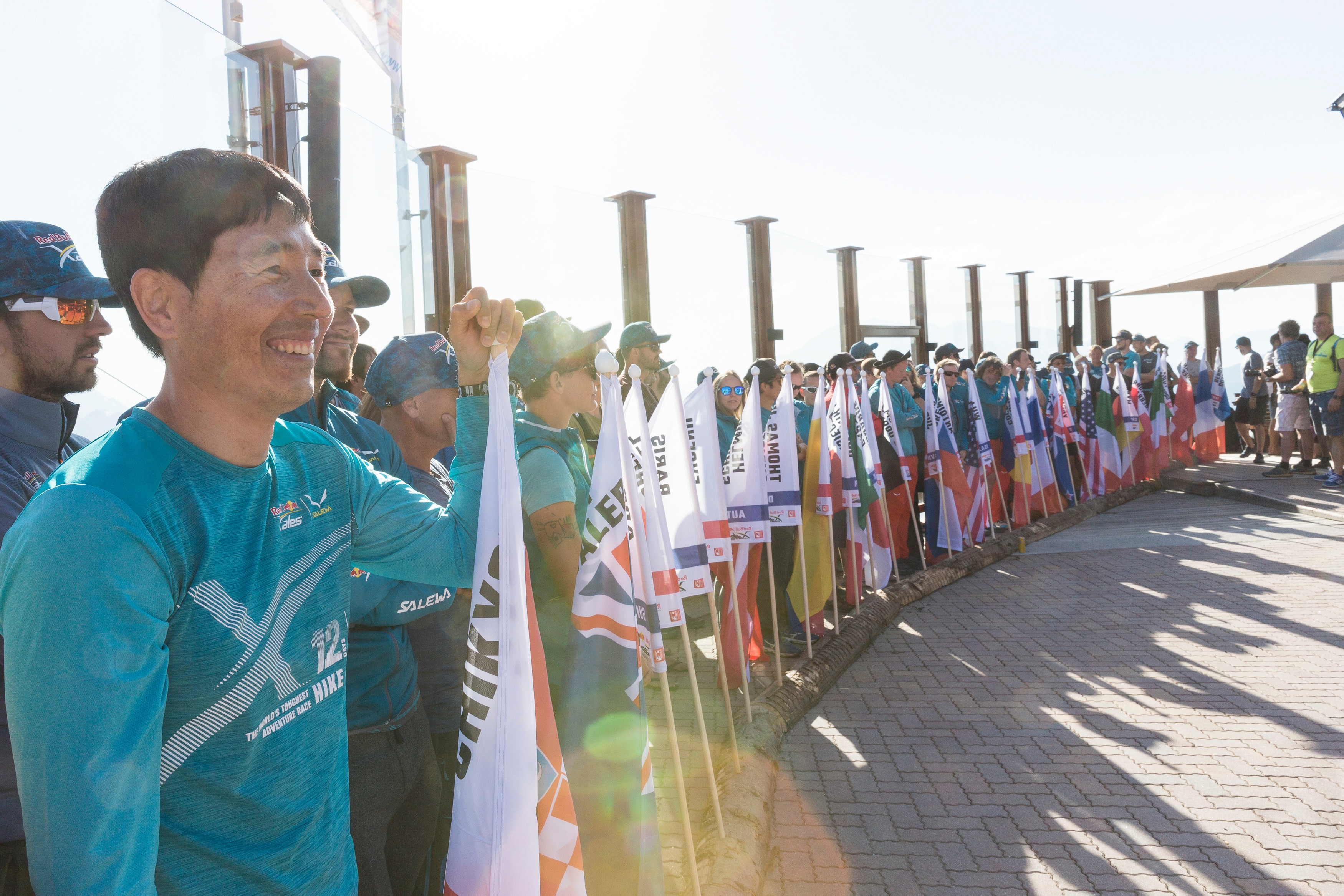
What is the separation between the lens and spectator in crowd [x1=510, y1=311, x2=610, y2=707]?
9.33 ft

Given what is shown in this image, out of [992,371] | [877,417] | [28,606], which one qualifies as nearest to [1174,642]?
[877,417]

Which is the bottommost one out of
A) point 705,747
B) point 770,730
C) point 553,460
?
point 770,730

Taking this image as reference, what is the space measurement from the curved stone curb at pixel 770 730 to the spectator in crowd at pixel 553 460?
1173 mm

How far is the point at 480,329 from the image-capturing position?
Answer: 201 cm

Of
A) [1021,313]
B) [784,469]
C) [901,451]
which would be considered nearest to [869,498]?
[901,451]

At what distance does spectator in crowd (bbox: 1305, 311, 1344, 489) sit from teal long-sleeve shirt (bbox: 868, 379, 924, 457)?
23.9ft

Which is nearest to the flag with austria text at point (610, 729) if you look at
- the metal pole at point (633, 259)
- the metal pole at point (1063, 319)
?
the metal pole at point (633, 259)

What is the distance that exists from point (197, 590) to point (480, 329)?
938mm

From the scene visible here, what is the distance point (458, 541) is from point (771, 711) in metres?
3.78

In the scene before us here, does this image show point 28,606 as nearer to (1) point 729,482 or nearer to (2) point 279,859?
(2) point 279,859

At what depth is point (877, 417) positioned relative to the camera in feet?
30.6

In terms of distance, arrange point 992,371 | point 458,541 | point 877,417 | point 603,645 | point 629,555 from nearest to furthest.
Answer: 1. point 458,541
2. point 603,645
3. point 629,555
4. point 877,417
5. point 992,371

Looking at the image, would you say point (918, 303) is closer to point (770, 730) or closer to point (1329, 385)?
point (1329, 385)

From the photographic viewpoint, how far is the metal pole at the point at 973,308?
1711cm
